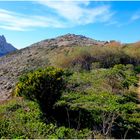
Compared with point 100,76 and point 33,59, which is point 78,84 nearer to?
point 100,76

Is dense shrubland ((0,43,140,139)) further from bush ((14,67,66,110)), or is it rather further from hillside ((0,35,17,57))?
hillside ((0,35,17,57))

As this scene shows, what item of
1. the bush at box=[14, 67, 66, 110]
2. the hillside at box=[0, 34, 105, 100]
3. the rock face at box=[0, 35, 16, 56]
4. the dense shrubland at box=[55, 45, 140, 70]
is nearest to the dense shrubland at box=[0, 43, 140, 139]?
the bush at box=[14, 67, 66, 110]

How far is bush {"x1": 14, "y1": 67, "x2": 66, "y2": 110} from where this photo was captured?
1902cm

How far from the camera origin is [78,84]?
2745cm

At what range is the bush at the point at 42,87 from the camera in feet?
62.4

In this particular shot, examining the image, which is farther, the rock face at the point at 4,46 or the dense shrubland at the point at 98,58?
the rock face at the point at 4,46

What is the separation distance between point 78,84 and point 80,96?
170 inches

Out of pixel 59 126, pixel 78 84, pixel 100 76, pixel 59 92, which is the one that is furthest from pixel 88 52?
pixel 59 126

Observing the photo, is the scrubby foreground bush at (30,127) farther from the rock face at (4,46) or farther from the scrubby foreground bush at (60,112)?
the rock face at (4,46)

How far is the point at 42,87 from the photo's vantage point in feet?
62.6

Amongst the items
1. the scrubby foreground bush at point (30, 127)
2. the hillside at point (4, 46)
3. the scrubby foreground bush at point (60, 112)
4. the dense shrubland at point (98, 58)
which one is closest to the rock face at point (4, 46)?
the hillside at point (4, 46)

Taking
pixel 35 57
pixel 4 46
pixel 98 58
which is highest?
pixel 4 46

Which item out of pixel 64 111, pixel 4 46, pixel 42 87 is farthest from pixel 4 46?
pixel 64 111

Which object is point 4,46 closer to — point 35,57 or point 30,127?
point 35,57
